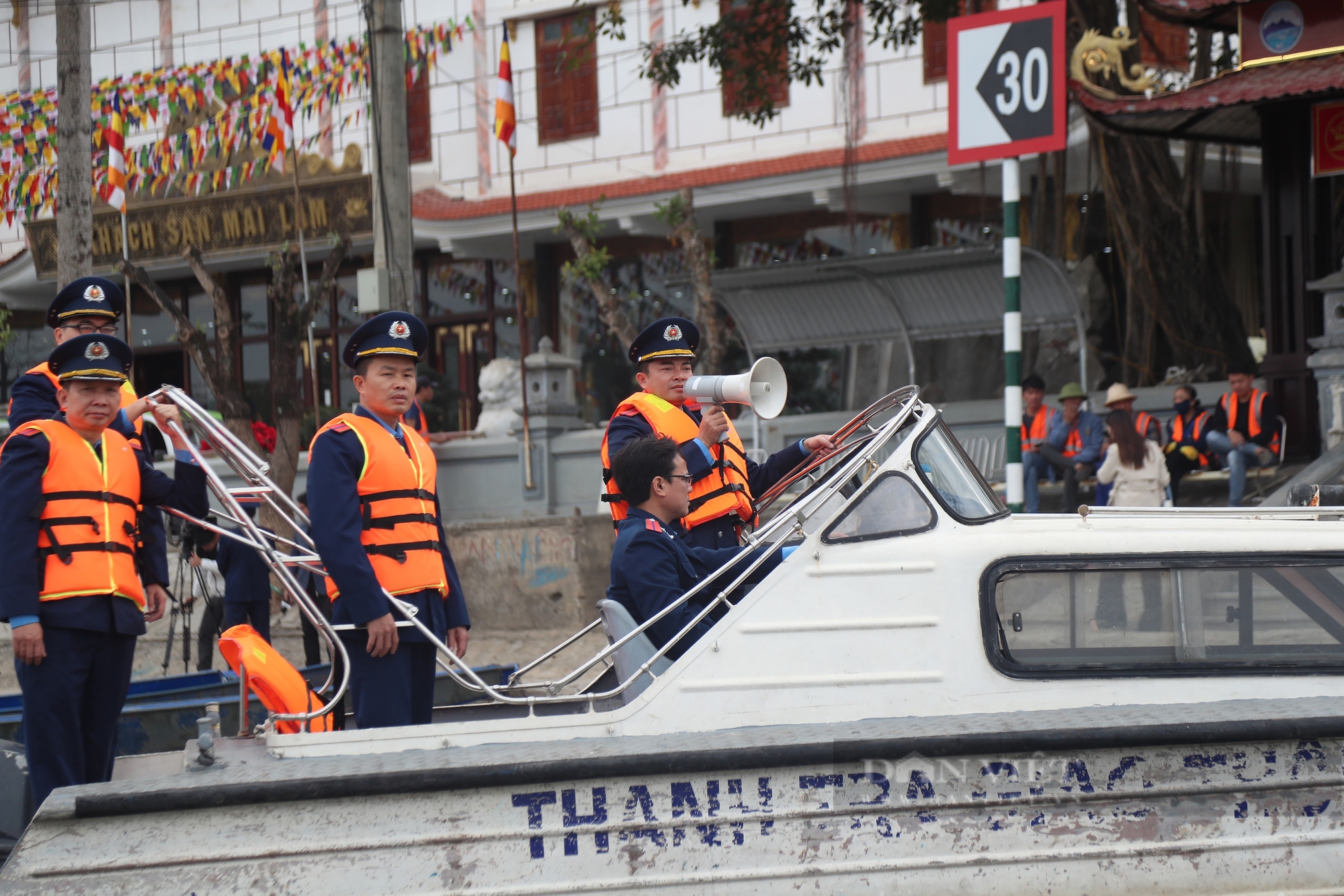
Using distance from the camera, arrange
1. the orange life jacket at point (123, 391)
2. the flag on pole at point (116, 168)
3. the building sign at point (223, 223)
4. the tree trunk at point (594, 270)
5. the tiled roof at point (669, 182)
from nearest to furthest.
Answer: the orange life jacket at point (123, 391)
the tree trunk at point (594, 270)
the flag on pole at point (116, 168)
the tiled roof at point (669, 182)
the building sign at point (223, 223)

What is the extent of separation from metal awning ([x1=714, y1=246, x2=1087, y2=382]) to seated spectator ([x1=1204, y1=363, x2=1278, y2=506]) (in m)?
2.15

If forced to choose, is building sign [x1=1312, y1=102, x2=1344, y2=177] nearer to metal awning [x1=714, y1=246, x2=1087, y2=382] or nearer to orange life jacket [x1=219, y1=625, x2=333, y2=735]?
metal awning [x1=714, y1=246, x2=1087, y2=382]

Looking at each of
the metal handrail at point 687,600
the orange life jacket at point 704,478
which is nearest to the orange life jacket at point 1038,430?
the orange life jacket at point 704,478

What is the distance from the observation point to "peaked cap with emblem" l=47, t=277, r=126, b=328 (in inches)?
196

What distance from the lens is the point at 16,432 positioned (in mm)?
4145

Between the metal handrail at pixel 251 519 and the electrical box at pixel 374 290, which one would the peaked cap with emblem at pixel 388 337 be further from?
the electrical box at pixel 374 290

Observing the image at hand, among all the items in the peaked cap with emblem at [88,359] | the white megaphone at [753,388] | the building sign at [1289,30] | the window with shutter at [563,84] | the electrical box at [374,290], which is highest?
the window with shutter at [563,84]

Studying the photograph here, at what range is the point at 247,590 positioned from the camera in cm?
841

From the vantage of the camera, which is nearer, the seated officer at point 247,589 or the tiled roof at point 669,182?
the seated officer at point 247,589

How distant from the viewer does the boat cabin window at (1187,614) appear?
3.70 metres

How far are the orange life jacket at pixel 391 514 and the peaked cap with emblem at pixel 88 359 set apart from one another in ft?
2.57

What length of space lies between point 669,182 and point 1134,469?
28.4 feet

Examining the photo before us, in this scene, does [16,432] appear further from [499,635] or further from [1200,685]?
[499,635]

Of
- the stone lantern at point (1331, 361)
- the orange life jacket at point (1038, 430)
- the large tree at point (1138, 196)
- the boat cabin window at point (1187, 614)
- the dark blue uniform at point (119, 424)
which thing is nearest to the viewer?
the boat cabin window at point (1187, 614)
